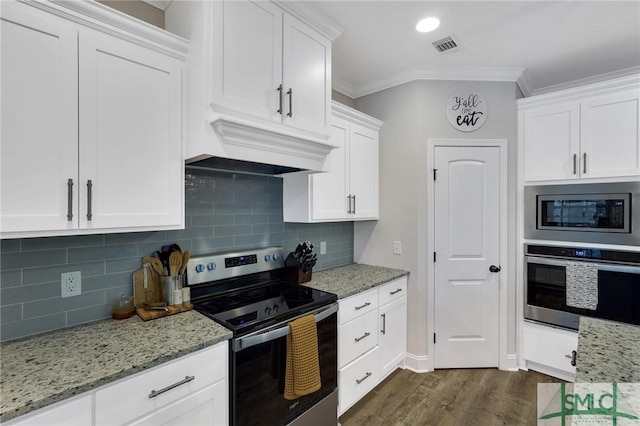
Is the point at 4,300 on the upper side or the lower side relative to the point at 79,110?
lower

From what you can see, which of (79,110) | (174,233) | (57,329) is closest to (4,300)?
(57,329)

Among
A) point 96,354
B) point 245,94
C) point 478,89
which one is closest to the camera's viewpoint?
point 96,354

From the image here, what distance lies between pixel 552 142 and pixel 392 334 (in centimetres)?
215

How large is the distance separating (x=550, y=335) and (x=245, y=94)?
310 cm

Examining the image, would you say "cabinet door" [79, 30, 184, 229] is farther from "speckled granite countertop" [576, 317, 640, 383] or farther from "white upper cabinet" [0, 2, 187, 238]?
"speckled granite countertop" [576, 317, 640, 383]

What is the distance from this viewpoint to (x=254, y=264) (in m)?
2.18

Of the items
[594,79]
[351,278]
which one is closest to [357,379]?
[351,278]

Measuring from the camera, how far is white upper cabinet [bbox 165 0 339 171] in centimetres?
152

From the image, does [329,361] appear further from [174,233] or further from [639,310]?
[639,310]

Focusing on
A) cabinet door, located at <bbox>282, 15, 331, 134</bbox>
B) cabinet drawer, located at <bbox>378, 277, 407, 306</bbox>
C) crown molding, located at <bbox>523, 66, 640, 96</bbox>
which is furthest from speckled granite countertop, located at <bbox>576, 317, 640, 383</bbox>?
crown molding, located at <bbox>523, 66, 640, 96</bbox>

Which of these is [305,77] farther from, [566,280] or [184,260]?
[566,280]

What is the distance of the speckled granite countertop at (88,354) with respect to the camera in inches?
38.9

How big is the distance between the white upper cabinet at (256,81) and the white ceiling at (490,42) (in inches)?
11.1

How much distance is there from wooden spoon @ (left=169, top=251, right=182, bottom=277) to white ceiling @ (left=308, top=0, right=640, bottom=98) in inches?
67.4
